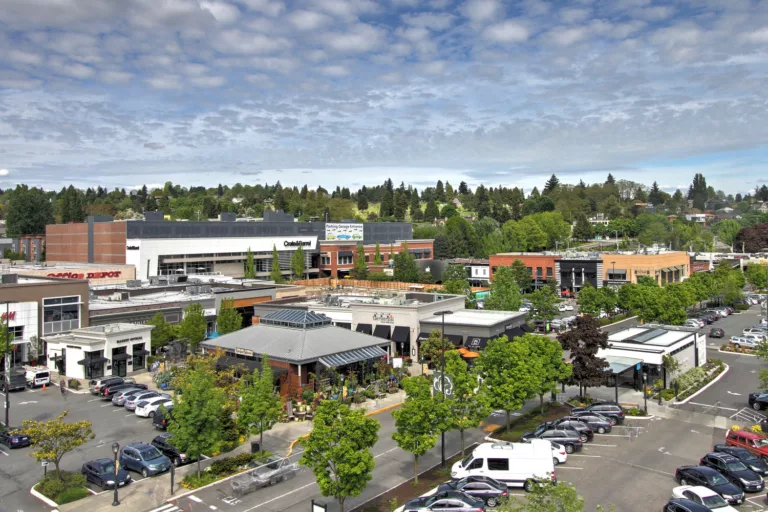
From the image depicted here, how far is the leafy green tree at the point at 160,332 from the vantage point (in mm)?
52000

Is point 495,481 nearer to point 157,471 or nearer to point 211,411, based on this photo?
point 211,411

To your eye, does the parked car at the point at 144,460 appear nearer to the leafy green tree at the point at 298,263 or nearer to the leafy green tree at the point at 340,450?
the leafy green tree at the point at 340,450

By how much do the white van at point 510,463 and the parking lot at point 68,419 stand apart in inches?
599

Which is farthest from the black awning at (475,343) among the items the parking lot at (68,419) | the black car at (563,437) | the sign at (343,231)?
the sign at (343,231)

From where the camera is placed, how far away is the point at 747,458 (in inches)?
1045

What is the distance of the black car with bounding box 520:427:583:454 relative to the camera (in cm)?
2902

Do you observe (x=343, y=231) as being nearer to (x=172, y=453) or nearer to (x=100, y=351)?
(x=100, y=351)

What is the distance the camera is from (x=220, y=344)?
45719 mm

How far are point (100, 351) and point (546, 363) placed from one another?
112 feet

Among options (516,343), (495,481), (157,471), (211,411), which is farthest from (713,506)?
(157,471)

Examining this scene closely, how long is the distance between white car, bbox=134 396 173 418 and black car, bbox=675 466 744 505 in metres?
27.8

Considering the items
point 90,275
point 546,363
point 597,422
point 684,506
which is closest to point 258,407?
point 546,363

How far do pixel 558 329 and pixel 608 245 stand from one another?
116 m

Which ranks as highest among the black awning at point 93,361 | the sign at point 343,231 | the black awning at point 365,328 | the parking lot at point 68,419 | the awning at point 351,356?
the sign at point 343,231
